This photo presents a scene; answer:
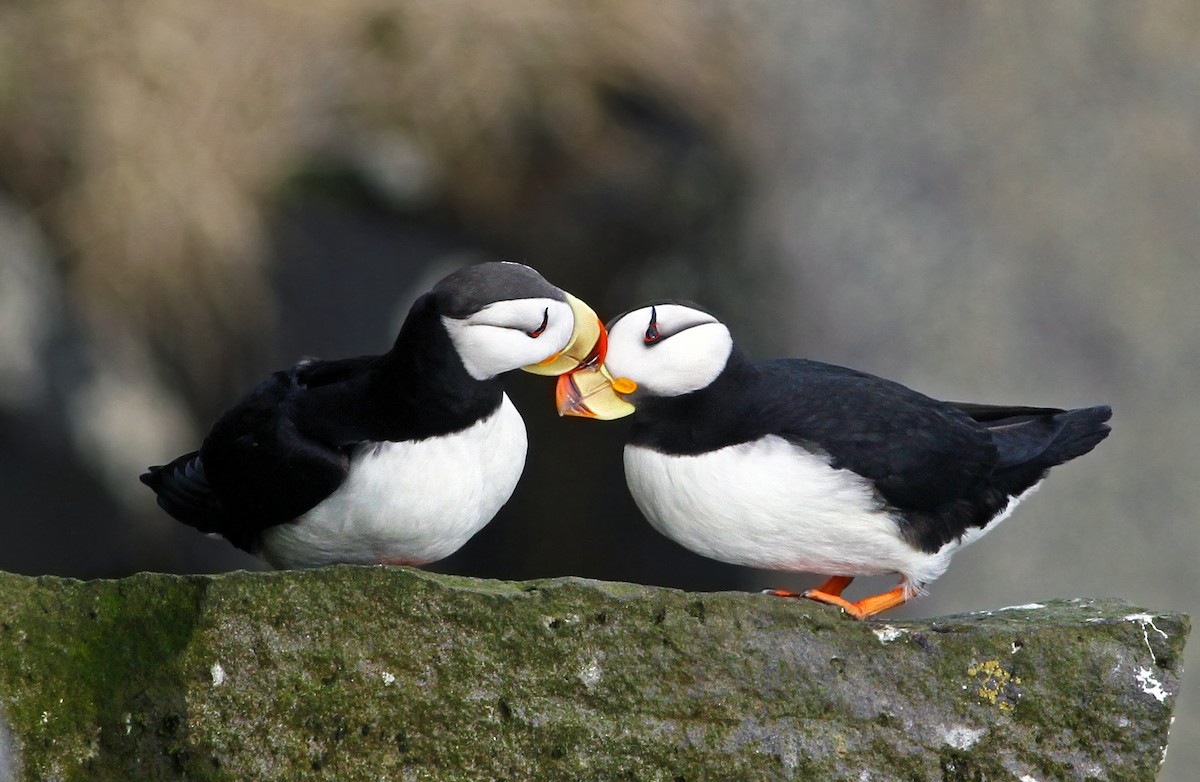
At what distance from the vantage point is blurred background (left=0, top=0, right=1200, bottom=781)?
523 centimetres

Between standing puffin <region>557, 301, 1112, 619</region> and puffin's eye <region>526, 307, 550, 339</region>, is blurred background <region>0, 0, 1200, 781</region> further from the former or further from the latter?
puffin's eye <region>526, 307, 550, 339</region>

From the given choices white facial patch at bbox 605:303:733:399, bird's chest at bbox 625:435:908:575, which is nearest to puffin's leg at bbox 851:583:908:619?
bird's chest at bbox 625:435:908:575

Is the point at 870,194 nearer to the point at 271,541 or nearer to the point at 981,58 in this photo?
the point at 981,58

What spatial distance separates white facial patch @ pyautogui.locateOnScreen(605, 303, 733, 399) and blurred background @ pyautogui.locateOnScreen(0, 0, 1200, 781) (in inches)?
90.1

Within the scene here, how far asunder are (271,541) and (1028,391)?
119 inches

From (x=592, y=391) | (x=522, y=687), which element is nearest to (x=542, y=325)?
(x=592, y=391)

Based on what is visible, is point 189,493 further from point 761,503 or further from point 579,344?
point 761,503

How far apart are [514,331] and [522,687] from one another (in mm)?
645

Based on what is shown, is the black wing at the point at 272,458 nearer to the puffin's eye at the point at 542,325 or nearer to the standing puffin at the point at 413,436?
the standing puffin at the point at 413,436

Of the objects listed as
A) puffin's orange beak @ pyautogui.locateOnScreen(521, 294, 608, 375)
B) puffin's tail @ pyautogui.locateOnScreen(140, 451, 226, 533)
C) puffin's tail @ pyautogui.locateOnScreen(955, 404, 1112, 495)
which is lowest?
puffin's tail @ pyautogui.locateOnScreen(140, 451, 226, 533)

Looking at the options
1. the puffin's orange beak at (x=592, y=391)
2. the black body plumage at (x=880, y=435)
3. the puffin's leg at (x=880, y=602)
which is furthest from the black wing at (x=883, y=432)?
the puffin's orange beak at (x=592, y=391)

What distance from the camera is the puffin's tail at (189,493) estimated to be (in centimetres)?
321

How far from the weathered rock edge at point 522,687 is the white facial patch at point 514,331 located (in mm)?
423

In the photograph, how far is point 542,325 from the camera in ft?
9.04
